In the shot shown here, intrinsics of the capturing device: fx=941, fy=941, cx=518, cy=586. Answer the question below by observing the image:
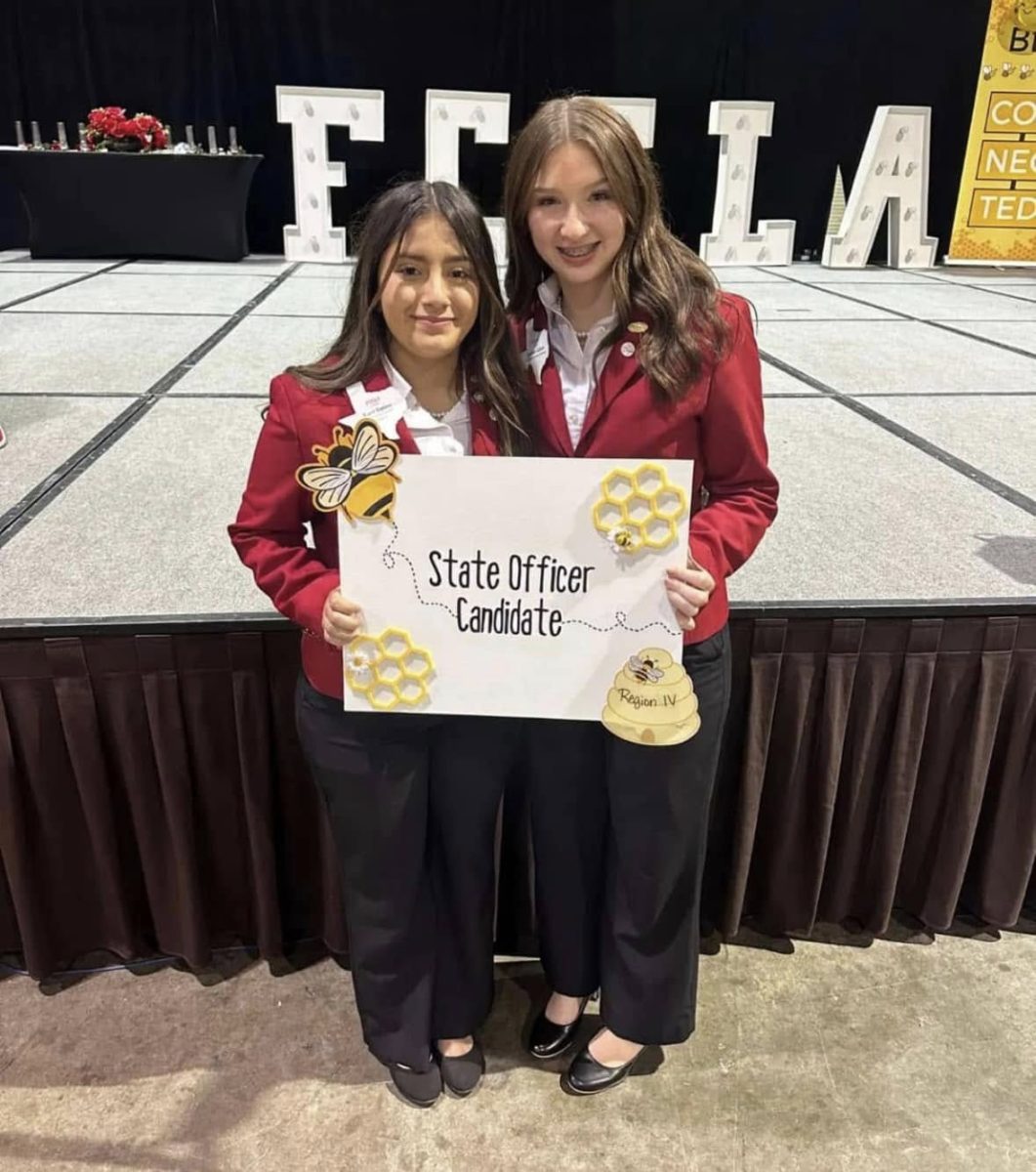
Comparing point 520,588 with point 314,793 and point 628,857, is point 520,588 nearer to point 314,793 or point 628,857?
point 628,857

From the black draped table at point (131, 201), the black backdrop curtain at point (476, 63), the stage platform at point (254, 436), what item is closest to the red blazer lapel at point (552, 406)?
the stage platform at point (254, 436)

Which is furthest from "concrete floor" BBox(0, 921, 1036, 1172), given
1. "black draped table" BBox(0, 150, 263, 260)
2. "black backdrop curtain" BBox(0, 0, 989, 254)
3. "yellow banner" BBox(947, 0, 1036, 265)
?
"yellow banner" BBox(947, 0, 1036, 265)

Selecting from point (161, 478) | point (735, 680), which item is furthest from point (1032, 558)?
point (161, 478)

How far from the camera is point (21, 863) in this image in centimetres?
130

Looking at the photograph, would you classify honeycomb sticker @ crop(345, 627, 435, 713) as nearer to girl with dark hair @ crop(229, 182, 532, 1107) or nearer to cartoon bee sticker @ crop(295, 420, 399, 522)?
girl with dark hair @ crop(229, 182, 532, 1107)

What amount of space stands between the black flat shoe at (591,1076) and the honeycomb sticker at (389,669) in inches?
24.3

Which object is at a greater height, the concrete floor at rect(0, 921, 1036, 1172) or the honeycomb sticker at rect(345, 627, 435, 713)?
the honeycomb sticker at rect(345, 627, 435, 713)

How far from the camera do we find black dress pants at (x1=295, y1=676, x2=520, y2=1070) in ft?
3.27

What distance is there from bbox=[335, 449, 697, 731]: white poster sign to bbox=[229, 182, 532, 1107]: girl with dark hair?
5cm

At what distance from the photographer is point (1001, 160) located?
6082 mm

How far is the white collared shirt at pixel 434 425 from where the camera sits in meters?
0.89

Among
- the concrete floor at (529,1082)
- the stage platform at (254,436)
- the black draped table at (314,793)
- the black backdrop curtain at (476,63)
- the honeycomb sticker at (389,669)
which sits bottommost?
the concrete floor at (529,1082)

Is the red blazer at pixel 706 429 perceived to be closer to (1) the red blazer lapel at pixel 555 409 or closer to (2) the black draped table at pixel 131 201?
(1) the red blazer lapel at pixel 555 409

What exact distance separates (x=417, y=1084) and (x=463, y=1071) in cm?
6
